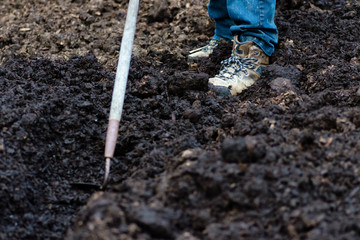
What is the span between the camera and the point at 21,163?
2.08m

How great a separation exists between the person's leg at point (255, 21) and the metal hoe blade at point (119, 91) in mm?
901

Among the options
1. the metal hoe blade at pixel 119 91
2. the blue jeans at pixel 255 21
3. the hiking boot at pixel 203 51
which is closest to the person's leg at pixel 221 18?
the hiking boot at pixel 203 51

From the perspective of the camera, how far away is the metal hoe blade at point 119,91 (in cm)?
212

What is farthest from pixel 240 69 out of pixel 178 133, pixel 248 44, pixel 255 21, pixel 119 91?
pixel 119 91

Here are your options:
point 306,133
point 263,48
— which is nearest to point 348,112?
point 306,133

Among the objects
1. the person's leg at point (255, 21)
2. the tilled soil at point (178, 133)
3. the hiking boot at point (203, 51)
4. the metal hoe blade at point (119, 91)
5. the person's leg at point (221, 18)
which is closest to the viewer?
the tilled soil at point (178, 133)

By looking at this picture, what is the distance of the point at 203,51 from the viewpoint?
3459 millimetres

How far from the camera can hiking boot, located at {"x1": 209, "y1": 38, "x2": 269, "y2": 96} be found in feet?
9.58

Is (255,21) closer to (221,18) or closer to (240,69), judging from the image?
(240,69)

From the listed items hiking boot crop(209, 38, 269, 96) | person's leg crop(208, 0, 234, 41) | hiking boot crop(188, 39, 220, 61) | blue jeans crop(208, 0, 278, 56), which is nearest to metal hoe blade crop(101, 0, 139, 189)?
hiking boot crop(209, 38, 269, 96)

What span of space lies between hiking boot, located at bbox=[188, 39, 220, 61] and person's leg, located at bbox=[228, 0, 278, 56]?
13.8 inches

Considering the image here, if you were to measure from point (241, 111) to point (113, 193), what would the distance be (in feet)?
3.51

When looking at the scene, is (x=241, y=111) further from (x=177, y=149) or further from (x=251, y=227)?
(x=251, y=227)

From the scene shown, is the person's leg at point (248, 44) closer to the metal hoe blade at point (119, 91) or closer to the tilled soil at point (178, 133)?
the tilled soil at point (178, 133)
